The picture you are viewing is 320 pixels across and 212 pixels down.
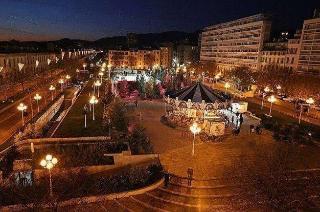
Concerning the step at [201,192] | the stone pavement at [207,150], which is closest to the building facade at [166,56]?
the stone pavement at [207,150]

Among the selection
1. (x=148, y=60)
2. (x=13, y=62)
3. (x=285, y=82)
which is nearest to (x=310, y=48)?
(x=285, y=82)

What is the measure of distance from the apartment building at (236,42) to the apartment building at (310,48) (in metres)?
18.4

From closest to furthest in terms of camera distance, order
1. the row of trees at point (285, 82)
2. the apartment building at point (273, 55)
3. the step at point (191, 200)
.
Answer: the step at point (191, 200), the row of trees at point (285, 82), the apartment building at point (273, 55)

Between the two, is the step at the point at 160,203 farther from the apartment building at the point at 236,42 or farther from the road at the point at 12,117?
the apartment building at the point at 236,42

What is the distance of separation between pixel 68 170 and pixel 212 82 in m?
61.3

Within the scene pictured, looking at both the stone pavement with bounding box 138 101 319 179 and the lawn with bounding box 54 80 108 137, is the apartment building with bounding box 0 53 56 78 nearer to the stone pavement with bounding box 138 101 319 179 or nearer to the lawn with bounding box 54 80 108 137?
the lawn with bounding box 54 80 108 137

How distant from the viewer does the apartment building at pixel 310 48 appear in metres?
61.5

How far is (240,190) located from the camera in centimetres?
1645

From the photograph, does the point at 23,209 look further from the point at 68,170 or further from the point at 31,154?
the point at 31,154

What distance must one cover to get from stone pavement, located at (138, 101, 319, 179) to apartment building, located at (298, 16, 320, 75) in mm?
43753

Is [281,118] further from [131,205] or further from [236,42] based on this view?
[236,42]

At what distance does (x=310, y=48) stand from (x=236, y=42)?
3752cm

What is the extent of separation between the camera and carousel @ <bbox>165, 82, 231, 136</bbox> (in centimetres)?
2481

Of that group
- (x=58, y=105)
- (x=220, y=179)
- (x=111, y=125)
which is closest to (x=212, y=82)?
(x=58, y=105)
